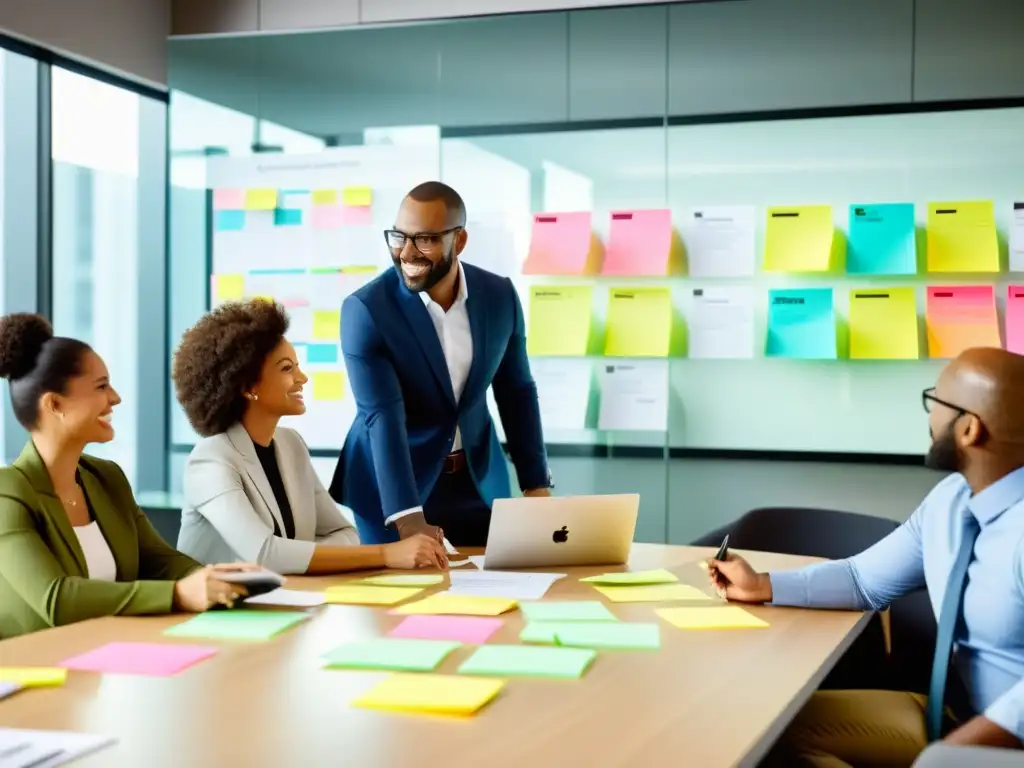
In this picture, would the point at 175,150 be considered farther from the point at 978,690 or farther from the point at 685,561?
the point at 978,690

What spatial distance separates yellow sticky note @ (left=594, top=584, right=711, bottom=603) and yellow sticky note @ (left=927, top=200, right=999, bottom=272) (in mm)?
1909

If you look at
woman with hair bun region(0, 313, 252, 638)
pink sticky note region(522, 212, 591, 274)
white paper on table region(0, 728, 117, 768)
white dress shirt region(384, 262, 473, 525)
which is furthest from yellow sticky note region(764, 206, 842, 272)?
white paper on table region(0, 728, 117, 768)

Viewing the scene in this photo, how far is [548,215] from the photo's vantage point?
426 centimetres

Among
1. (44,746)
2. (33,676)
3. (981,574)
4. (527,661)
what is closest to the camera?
(44,746)

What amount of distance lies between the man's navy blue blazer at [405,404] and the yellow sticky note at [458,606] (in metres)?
0.61

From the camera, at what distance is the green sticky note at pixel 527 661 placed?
1.72m

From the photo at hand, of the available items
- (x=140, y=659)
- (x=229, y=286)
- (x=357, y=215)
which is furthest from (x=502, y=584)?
(x=229, y=286)

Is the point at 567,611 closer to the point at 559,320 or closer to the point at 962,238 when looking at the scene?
the point at 559,320

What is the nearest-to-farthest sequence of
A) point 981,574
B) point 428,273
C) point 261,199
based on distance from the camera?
point 981,574
point 428,273
point 261,199

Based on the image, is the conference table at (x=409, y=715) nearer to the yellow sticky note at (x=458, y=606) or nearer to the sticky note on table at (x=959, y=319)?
the yellow sticky note at (x=458, y=606)

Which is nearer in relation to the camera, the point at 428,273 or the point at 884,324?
the point at 428,273

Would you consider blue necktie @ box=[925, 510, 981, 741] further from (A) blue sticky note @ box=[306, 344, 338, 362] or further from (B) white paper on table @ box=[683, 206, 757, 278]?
(A) blue sticky note @ box=[306, 344, 338, 362]

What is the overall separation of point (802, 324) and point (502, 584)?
6.37 ft

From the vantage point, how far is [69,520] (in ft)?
7.57
